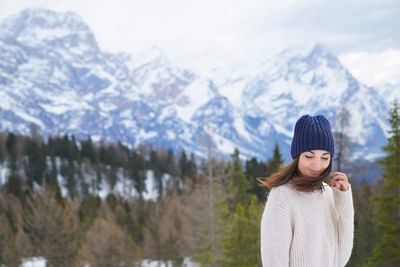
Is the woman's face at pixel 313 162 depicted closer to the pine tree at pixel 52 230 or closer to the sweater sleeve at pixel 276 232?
the sweater sleeve at pixel 276 232

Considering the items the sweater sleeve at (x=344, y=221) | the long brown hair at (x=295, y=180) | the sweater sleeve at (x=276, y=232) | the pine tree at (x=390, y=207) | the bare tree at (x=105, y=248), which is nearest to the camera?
the sweater sleeve at (x=276, y=232)

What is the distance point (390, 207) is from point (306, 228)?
1759cm

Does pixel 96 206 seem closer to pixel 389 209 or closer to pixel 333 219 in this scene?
pixel 389 209

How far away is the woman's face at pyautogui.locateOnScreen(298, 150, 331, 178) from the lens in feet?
13.1

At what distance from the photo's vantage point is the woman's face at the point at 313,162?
3.99 meters

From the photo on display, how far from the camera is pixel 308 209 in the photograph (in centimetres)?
395

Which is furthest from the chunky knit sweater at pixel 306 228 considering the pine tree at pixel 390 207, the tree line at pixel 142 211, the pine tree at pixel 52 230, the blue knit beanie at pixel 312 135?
the pine tree at pixel 52 230

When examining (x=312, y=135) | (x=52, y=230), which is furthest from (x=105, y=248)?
(x=312, y=135)

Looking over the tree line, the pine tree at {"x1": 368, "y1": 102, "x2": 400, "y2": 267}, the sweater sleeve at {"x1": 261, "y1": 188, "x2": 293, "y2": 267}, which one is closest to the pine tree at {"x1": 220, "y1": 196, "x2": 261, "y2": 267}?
the tree line

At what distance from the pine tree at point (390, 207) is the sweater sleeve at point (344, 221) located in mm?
16544

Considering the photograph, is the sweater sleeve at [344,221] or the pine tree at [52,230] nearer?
the sweater sleeve at [344,221]

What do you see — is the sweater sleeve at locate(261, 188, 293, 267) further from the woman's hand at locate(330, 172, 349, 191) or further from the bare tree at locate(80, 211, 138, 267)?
the bare tree at locate(80, 211, 138, 267)

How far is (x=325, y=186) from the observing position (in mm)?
4117

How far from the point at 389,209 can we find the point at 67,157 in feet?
348
